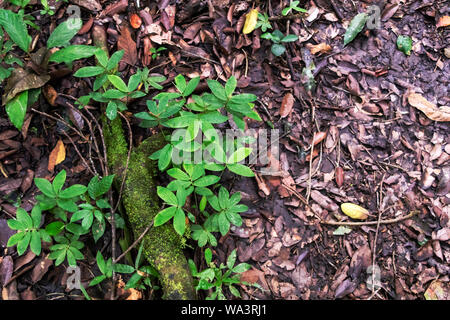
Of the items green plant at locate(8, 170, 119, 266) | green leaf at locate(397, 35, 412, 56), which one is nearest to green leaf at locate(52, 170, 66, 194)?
green plant at locate(8, 170, 119, 266)

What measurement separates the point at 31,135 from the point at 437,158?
275 centimetres

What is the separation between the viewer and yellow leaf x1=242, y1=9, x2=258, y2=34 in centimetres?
253

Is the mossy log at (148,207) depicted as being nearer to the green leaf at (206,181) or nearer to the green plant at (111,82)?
the green plant at (111,82)

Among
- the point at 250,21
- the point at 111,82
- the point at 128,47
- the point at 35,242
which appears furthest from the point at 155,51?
the point at 35,242

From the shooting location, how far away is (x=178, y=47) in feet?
8.30

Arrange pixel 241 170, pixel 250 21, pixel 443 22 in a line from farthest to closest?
pixel 443 22, pixel 250 21, pixel 241 170

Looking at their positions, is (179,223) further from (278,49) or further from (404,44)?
(404,44)

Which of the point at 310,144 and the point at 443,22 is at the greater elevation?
the point at 443,22

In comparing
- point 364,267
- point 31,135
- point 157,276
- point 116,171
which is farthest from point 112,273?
point 364,267

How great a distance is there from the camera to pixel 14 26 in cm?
209

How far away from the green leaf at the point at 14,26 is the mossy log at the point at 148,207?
2.19ft

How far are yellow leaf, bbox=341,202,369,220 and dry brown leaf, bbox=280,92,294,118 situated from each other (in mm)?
733

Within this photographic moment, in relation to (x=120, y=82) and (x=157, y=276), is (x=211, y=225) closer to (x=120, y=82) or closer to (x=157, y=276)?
(x=157, y=276)

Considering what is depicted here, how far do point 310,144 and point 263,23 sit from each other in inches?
37.3
